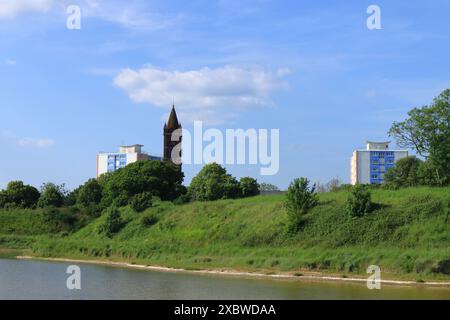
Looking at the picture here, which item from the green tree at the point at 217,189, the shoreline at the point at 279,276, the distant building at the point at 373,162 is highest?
the distant building at the point at 373,162

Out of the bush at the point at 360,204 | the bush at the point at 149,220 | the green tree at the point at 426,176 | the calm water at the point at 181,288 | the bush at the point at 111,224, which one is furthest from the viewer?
the green tree at the point at 426,176

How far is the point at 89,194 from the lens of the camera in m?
96.1

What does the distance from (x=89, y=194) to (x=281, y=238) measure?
51.4 metres

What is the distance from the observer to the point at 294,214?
174 feet

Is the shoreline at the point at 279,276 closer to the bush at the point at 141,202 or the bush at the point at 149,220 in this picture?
the bush at the point at 149,220

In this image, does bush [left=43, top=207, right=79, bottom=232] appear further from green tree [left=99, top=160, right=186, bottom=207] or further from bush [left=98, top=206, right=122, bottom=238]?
bush [left=98, top=206, right=122, bottom=238]

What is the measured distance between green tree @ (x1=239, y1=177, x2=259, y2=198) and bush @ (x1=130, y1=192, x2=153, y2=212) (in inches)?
533

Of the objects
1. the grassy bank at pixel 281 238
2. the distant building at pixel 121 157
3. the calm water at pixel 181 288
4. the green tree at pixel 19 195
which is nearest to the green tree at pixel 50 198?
the green tree at pixel 19 195

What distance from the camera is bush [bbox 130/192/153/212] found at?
72812 mm

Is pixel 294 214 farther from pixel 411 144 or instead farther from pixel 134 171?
pixel 134 171

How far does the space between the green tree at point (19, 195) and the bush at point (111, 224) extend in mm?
28972

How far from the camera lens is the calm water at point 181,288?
31219 millimetres

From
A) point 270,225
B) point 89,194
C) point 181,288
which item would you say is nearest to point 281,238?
point 270,225

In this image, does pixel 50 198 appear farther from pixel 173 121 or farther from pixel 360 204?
pixel 360 204
